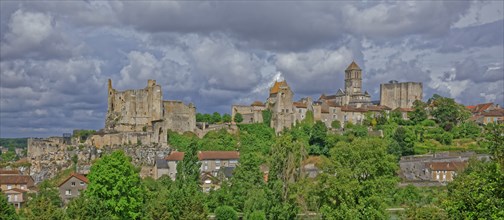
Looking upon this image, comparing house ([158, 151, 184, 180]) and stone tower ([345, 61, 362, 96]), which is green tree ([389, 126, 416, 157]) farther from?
house ([158, 151, 184, 180])

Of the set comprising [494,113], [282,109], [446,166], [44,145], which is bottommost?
[446,166]

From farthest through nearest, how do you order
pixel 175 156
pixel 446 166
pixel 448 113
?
pixel 448 113 < pixel 175 156 < pixel 446 166

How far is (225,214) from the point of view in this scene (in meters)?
55.8

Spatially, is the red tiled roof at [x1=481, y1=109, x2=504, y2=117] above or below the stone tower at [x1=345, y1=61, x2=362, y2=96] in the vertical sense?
below

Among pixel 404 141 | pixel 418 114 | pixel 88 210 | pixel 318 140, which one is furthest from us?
pixel 418 114

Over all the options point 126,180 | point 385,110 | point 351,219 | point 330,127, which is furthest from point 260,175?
point 385,110

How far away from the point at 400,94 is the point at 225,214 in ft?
223

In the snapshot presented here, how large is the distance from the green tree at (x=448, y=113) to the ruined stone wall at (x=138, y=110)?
46.8 meters

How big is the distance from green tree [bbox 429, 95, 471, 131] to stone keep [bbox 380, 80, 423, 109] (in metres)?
10.5

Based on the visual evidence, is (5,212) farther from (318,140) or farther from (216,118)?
(216,118)

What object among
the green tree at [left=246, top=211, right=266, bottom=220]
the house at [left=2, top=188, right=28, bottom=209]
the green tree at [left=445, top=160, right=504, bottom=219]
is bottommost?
the house at [left=2, top=188, right=28, bottom=209]

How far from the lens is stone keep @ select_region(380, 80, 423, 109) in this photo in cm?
11425

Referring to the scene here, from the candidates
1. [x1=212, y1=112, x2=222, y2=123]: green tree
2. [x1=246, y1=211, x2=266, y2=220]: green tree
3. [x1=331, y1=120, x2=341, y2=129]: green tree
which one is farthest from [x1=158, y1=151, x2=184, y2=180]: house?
[x1=331, y1=120, x2=341, y2=129]: green tree

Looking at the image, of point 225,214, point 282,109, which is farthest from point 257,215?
point 282,109
